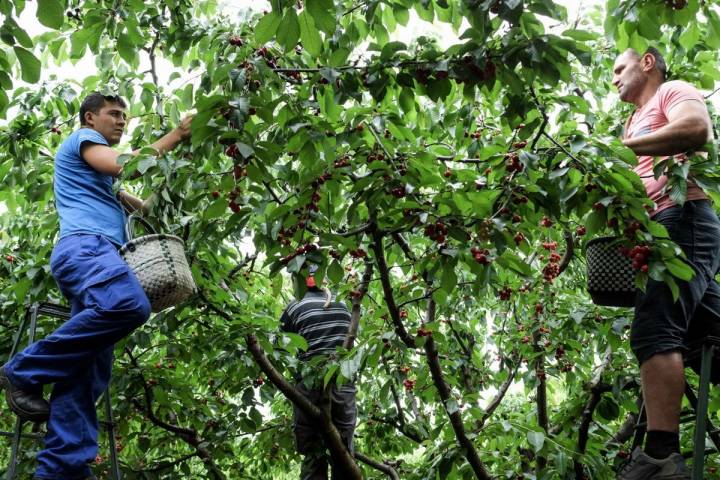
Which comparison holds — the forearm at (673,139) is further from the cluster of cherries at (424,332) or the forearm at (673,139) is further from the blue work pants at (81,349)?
the blue work pants at (81,349)

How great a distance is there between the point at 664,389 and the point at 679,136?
830 millimetres

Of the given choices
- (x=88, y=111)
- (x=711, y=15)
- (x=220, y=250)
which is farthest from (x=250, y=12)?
(x=711, y=15)

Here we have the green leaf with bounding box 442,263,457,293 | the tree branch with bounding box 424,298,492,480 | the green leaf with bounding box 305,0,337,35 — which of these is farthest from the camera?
the tree branch with bounding box 424,298,492,480

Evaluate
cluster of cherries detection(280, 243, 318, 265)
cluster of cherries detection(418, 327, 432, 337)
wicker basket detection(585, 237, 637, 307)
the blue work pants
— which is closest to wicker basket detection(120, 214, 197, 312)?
the blue work pants

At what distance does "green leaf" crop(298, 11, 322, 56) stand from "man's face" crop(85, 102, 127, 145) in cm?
143

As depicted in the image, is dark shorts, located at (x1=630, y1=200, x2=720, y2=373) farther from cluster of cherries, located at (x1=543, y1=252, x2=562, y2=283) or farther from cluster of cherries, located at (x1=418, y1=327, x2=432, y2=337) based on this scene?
cluster of cherries, located at (x1=543, y1=252, x2=562, y2=283)

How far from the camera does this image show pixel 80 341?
2.57 meters

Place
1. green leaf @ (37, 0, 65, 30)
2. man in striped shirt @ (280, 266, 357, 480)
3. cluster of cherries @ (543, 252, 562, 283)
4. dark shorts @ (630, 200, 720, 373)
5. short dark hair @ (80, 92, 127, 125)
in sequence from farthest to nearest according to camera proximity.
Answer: man in striped shirt @ (280, 266, 357, 480)
cluster of cherries @ (543, 252, 562, 283)
short dark hair @ (80, 92, 127, 125)
dark shorts @ (630, 200, 720, 373)
green leaf @ (37, 0, 65, 30)

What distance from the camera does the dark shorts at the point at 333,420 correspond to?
4062mm

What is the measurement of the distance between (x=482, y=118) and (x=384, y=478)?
2.42m

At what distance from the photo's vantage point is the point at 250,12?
10.7ft

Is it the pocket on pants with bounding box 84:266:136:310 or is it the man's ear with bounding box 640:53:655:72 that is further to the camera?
the man's ear with bounding box 640:53:655:72

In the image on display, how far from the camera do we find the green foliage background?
2318 mm

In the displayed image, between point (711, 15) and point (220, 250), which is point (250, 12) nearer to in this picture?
point (220, 250)
